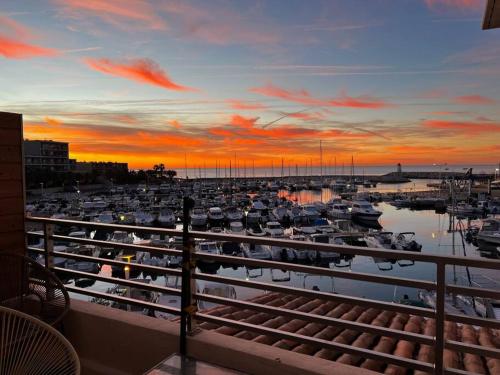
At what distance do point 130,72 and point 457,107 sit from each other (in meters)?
23.4

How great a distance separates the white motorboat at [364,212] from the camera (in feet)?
130

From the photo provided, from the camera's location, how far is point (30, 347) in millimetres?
1825

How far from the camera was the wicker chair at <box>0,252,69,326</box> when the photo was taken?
2.86m

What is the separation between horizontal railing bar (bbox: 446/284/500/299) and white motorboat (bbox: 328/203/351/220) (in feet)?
132

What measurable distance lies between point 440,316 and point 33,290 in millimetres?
3119

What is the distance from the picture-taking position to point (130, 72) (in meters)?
13.3

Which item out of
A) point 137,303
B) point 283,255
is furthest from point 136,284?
point 283,255

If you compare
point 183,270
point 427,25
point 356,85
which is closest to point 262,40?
point 427,25

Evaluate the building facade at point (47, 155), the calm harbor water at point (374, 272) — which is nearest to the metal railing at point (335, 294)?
the calm harbor water at point (374, 272)

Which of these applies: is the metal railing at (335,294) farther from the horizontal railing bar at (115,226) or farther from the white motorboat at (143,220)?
the white motorboat at (143,220)

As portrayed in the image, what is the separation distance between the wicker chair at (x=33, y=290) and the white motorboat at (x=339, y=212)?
39872 mm

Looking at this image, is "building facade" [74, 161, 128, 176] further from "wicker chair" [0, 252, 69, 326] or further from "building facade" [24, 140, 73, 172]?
"wicker chair" [0, 252, 69, 326]

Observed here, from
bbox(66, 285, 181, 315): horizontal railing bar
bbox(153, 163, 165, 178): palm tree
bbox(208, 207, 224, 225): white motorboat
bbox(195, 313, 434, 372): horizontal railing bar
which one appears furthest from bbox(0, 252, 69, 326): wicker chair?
bbox(153, 163, 165, 178): palm tree

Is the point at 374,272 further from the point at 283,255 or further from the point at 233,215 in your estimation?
the point at 233,215
